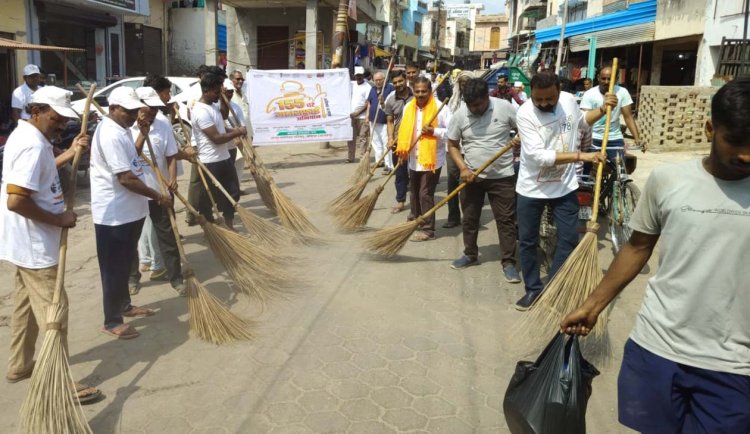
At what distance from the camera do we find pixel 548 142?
4125 mm

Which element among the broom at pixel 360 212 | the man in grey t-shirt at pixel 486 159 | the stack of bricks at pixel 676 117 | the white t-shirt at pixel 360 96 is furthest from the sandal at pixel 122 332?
the stack of bricks at pixel 676 117

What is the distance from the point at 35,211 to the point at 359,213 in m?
3.76

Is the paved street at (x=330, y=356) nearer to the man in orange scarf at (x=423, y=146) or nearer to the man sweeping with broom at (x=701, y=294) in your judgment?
the man in orange scarf at (x=423, y=146)

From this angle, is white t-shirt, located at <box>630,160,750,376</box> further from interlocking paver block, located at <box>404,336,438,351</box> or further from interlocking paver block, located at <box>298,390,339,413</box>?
interlocking paver block, located at <box>404,336,438,351</box>

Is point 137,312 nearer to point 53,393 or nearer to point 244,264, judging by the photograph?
point 244,264

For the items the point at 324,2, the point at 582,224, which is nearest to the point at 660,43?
the point at 324,2

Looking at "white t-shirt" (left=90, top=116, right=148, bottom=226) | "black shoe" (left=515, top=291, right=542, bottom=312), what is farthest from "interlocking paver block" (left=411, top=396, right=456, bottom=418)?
"white t-shirt" (left=90, top=116, right=148, bottom=226)

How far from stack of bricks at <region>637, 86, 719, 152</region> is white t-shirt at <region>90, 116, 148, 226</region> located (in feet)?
31.4

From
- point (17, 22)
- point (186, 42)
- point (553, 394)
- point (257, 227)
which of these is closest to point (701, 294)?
point (553, 394)

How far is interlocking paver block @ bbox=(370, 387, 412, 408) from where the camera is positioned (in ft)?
10.3

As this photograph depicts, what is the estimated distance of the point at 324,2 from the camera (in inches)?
592

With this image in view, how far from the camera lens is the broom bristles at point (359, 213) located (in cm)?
642

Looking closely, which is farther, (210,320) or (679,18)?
(679,18)

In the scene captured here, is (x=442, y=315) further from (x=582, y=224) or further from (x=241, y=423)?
(x=582, y=224)
